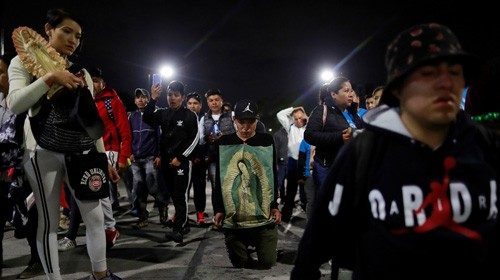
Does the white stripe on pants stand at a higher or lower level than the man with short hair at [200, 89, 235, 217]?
lower

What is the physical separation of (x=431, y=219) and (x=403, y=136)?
0.32 meters

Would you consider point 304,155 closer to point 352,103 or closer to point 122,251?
point 352,103

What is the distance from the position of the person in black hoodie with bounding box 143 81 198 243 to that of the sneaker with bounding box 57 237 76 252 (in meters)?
1.41

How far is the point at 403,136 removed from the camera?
160 cm

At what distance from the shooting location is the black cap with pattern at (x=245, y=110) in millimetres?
4885

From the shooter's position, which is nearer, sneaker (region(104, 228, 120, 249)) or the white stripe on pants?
the white stripe on pants

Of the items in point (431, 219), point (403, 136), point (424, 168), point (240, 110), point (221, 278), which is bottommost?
point (221, 278)

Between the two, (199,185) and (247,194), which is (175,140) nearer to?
(199,185)

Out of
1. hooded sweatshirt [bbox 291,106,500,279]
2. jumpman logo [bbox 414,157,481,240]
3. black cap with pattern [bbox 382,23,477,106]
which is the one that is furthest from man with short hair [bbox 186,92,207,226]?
jumpman logo [bbox 414,157,481,240]

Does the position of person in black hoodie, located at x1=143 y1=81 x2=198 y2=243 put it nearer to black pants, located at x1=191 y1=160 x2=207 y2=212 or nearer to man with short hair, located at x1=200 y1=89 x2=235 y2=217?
black pants, located at x1=191 y1=160 x2=207 y2=212

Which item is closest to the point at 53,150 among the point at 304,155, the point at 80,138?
the point at 80,138

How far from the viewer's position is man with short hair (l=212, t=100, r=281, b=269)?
4.62 metres

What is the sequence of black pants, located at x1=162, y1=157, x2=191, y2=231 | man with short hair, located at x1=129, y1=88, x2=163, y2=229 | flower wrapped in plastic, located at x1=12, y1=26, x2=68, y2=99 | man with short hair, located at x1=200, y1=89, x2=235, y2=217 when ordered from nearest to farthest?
1. flower wrapped in plastic, located at x1=12, y1=26, x2=68, y2=99
2. black pants, located at x1=162, y1=157, x2=191, y2=231
3. man with short hair, located at x1=129, y1=88, x2=163, y2=229
4. man with short hair, located at x1=200, y1=89, x2=235, y2=217

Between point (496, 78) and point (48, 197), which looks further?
point (48, 197)
